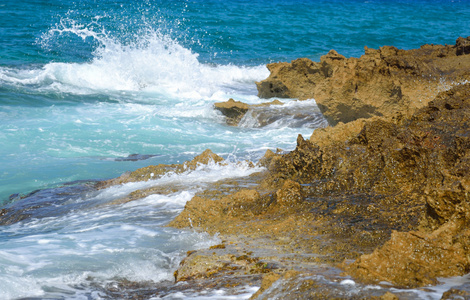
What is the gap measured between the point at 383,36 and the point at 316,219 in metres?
22.6

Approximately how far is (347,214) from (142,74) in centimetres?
1165

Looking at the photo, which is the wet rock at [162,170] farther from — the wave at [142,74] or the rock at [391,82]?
the wave at [142,74]

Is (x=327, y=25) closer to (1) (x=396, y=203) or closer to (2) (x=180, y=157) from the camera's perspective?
(2) (x=180, y=157)

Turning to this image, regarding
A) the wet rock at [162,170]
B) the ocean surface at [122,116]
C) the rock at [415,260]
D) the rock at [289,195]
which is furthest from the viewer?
the wet rock at [162,170]

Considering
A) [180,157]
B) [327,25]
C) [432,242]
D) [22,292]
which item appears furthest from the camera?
[327,25]

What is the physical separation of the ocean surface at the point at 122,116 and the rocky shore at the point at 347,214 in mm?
196

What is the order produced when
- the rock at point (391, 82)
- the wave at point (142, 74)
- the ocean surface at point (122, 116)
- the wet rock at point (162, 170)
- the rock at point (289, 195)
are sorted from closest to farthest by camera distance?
the ocean surface at point (122, 116) → the rock at point (289, 195) → the wet rock at point (162, 170) → the rock at point (391, 82) → the wave at point (142, 74)

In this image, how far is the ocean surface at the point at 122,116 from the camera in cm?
328

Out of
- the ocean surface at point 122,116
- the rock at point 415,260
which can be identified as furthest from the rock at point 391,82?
the rock at point 415,260

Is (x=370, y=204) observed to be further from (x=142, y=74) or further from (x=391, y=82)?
(x=142, y=74)

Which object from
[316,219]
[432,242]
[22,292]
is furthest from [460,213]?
[22,292]

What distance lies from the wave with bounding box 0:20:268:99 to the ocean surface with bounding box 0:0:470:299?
6 cm

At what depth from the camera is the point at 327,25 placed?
26.0m

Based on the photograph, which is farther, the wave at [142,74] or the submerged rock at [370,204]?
the wave at [142,74]
